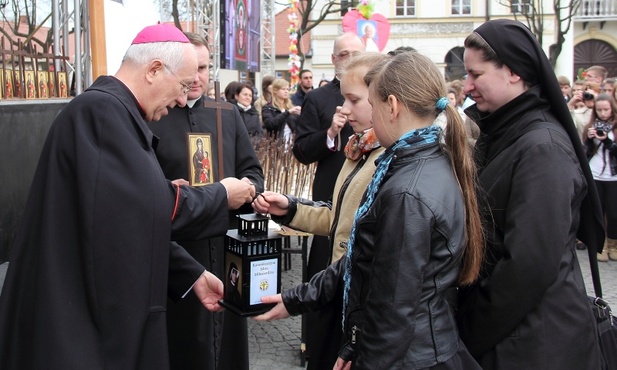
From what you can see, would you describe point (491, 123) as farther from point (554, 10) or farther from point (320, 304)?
point (554, 10)

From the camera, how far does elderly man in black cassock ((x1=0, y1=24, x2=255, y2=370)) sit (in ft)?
6.82

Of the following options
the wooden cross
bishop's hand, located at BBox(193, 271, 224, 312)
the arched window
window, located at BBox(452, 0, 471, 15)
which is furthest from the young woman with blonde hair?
window, located at BBox(452, 0, 471, 15)

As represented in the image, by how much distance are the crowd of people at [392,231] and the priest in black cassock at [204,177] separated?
36.3 inches

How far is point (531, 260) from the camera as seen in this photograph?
7.12ft

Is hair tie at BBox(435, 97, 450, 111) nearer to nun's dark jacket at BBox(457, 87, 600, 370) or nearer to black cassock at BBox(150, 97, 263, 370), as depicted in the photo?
nun's dark jacket at BBox(457, 87, 600, 370)

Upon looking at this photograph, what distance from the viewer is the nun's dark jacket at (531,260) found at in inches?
85.9

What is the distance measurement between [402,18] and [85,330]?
33.8 metres

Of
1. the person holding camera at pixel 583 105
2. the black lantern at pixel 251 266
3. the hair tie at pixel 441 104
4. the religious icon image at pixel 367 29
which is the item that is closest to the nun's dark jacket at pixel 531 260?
the hair tie at pixel 441 104

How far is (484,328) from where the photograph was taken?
2.29 metres

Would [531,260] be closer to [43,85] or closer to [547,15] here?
[43,85]

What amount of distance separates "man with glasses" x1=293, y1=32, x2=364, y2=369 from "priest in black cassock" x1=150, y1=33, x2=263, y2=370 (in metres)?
0.59

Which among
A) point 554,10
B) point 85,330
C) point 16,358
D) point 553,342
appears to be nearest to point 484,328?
point 553,342

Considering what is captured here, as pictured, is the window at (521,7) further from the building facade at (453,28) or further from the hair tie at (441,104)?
the hair tie at (441,104)

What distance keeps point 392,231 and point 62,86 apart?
443 centimetres
